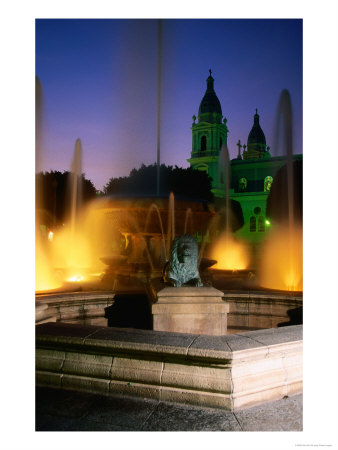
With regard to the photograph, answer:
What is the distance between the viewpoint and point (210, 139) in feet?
197

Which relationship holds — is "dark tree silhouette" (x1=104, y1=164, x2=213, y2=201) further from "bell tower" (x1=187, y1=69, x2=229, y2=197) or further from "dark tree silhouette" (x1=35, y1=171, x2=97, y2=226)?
"bell tower" (x1=187, y1=69, x2=229, y2=197)

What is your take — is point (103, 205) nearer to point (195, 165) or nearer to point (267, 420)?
point (267, 420)

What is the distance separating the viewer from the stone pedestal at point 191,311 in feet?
15.6

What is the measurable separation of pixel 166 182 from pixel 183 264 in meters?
38.8

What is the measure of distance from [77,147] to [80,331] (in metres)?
12.9

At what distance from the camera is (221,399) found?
2.83 metres

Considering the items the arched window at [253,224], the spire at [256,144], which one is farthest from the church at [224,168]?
the spire at [256,144]

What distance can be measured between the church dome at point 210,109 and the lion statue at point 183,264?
189 ft

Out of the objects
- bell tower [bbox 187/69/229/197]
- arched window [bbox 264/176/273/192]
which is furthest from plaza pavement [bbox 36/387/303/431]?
arched window [bbox 264/176/273/192]

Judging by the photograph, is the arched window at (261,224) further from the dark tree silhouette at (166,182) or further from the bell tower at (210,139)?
the dark tree silhouette at (166,182)

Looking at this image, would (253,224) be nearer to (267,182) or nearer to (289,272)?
(267,182)

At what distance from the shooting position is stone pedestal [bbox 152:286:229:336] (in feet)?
15.6

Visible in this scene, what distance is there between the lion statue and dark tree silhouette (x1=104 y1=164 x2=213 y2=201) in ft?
123
